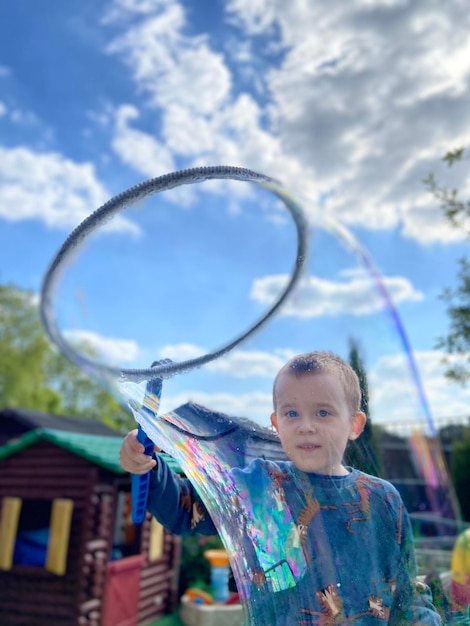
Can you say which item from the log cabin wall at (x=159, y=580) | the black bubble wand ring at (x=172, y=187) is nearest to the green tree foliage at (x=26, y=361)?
the log cabin wall at (x=159, y=580)

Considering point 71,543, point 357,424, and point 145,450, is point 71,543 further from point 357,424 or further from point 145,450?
point 357,424

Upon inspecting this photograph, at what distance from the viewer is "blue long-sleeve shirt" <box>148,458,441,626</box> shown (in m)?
1.09

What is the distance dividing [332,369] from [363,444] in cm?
19

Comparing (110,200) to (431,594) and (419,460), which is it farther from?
(419,460)

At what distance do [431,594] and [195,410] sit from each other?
65cm

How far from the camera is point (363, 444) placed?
1271mm

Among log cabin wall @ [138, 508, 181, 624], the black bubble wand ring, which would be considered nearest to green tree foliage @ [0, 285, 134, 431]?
log cabin wall @ [138, 508, 181, 624]

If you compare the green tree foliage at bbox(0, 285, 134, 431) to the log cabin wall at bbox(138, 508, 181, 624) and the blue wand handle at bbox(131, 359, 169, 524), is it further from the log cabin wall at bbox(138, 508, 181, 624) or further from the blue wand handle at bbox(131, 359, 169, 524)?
the blue wand handle at bbox(131, 359, 169, 524)

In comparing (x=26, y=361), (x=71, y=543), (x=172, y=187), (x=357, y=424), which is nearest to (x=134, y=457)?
(x=357, y=424)

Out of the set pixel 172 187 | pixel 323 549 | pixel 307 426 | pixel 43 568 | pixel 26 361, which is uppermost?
pixel 26 361

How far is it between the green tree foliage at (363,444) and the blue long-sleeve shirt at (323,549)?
0.03 m

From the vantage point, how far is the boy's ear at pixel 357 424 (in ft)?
4.06

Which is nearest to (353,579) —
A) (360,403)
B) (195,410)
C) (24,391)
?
(360,403)

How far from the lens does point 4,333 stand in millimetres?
25828
